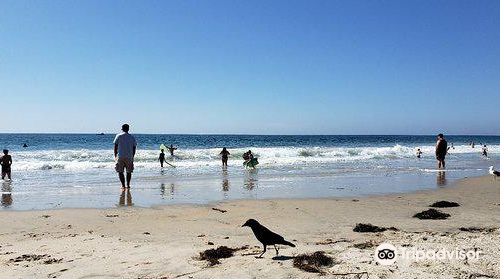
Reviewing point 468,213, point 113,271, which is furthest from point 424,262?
point 468,213

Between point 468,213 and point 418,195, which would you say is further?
point 418,195

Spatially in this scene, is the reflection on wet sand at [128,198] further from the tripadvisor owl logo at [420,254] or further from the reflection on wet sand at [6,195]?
the tripadvisor owl logo at [420,254]

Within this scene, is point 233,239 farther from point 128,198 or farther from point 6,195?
point 6,195

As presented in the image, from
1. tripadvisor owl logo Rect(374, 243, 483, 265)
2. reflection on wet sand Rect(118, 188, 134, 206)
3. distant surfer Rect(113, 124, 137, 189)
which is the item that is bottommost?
reflection on wet sand Rect(118, 188, 134, 206)

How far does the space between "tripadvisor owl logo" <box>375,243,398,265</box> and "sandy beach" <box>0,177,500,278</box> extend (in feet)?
0.28

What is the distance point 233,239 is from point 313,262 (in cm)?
179

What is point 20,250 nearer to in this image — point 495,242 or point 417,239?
point 417,239

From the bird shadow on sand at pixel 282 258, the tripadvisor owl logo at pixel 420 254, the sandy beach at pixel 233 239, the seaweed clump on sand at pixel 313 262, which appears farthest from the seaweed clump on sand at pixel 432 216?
the bird shadow on sand at pixel 282 258

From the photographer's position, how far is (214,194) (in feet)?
39.2

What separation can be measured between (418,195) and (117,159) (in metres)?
8.80

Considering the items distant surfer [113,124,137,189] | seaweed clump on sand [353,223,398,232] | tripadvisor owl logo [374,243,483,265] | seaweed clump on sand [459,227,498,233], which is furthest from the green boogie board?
tripadvisor owl logo [374,243,483,265]

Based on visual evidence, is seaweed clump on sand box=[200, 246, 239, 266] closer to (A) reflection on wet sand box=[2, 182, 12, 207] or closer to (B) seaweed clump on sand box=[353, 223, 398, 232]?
(B) seaweed clump on sand box=[353, 223, 398, 232]

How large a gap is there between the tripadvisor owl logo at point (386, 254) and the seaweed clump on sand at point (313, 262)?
1.82ft

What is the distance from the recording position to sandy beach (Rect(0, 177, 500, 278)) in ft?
14.2
